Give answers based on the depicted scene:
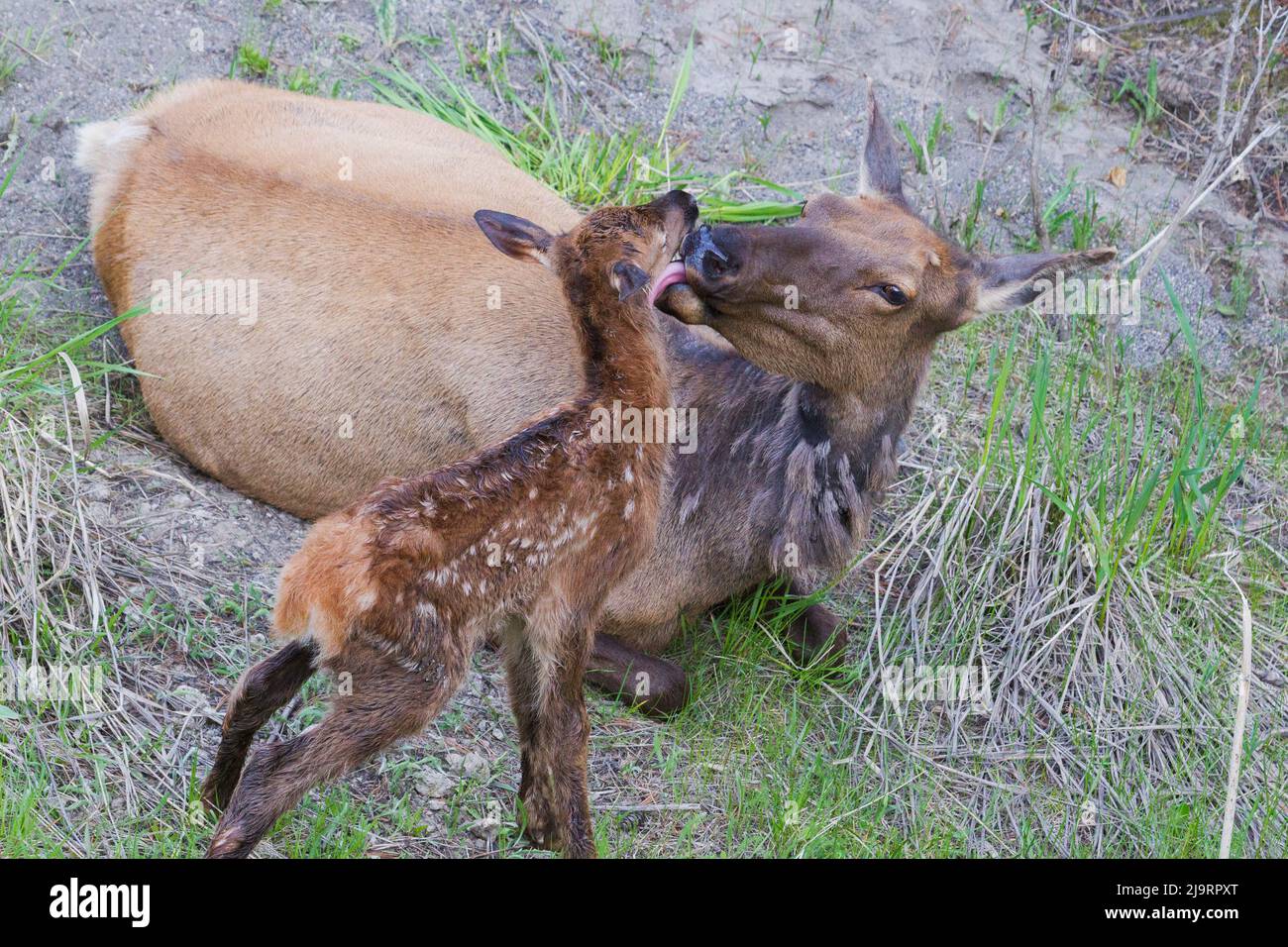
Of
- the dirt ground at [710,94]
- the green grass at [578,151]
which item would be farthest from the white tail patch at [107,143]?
the green grass at [578,151]

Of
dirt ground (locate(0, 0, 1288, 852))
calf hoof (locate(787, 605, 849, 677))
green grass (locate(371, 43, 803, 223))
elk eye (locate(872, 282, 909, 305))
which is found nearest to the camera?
elk eye (locate(872, 282, 909, 305))

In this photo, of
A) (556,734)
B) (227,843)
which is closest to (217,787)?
(227,843)

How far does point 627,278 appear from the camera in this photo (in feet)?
13.5

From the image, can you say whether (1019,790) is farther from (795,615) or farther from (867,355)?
(867,355)

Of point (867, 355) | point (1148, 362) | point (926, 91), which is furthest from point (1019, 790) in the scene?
point (926, 91)

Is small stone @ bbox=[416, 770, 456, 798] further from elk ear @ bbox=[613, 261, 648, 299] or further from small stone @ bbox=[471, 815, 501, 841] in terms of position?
elk ear @ bbox=[613, 261, 648, 299]

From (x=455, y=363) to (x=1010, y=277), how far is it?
1888 mm

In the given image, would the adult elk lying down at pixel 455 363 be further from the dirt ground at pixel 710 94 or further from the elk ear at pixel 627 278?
the elk ear at pixel 627 278

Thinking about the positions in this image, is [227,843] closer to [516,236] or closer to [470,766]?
[470,766]

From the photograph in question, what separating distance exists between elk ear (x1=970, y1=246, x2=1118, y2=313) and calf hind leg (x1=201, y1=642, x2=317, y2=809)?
95.8 inches

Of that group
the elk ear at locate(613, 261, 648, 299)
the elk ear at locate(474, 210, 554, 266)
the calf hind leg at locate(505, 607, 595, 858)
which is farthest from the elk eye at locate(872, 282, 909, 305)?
the calf hind leg at locate(505, 607, 595, 858)

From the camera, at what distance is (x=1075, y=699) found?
509 cm

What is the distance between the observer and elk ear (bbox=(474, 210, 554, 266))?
4449mm
